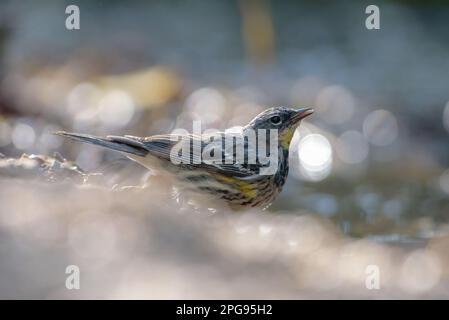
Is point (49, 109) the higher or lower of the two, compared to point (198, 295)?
higher

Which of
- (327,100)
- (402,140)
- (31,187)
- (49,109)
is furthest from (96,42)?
(31,187)

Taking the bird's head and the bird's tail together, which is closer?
the bird's tail

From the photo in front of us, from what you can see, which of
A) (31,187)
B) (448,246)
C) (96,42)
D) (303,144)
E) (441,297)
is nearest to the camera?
(441,297)

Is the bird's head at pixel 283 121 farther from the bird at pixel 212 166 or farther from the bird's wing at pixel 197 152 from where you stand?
the bird's wing at pixel 197 152

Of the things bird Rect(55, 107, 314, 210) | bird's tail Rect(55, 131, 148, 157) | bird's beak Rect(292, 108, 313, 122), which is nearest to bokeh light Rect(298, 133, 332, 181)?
bird's beak Rect(292, 108, 313, 122)

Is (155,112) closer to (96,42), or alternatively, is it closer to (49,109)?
(49,109)

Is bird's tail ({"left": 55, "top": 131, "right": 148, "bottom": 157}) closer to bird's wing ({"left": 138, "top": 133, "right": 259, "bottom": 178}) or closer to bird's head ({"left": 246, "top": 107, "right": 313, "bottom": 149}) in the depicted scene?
bird's wing ({"left": 138, "top": 133, "right": 259, "bottom": 178})
